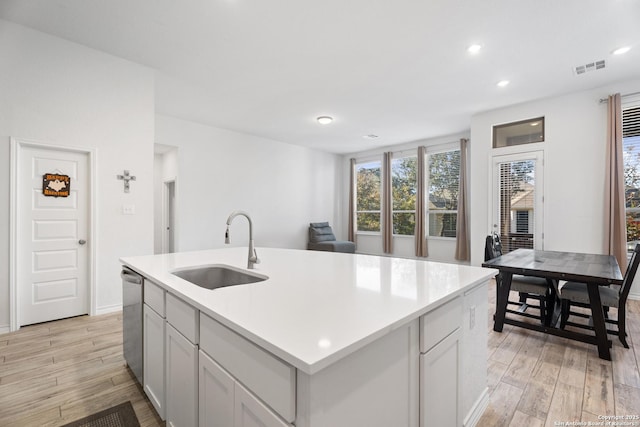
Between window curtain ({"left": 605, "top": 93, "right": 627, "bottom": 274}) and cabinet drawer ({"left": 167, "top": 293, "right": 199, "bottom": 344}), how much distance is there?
4945 mm

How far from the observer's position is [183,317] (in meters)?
1.27

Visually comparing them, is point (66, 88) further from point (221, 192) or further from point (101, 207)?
point (221, 192)

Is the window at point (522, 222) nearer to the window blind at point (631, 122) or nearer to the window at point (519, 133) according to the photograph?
the window at point (519, 133)

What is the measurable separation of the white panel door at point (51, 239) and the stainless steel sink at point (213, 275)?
2.20m

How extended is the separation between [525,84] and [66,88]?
212 inches

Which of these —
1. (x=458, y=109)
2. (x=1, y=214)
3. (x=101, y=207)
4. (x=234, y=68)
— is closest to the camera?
(x=1, y=214)

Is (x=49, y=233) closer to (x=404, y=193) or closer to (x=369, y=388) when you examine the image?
(x=369, y=388)

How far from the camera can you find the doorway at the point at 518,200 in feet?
14.4

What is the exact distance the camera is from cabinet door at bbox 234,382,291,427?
2.62 ft

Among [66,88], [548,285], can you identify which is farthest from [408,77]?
[66,88]

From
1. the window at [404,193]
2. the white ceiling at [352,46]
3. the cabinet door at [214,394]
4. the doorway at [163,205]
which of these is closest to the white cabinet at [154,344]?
the cabinet door at [214,394]

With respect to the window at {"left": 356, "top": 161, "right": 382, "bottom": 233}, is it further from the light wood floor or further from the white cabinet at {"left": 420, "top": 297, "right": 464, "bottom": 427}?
the white cabinet at {"left": 420, "top": 297, "right": 464, "bottom": 427}

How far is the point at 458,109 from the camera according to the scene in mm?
4723

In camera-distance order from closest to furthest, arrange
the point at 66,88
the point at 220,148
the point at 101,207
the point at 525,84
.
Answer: the point at 66,88 → the point at 101,207 → the point at 525,84 → the point at 220,148
